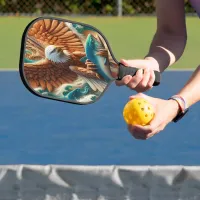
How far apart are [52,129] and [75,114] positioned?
379 mm

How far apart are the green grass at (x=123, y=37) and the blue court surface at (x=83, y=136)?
152cm

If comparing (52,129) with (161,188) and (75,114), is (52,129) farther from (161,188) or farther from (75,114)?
(161,188)

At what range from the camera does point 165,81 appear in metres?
Answer: 6.44

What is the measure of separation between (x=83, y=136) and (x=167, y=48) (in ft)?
9.13

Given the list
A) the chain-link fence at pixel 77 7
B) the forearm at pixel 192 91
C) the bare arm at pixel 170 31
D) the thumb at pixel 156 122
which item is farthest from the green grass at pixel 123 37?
the thumb at pixel 156 122

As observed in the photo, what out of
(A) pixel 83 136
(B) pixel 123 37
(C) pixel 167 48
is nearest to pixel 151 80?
(C) pixel 167 48

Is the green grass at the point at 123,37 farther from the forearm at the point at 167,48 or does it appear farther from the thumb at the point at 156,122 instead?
the thumb at the point at 156,122

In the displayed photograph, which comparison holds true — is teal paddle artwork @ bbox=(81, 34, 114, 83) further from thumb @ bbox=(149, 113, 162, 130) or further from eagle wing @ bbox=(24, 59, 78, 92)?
thumb @ bbox=(149, 113, 162, 130)

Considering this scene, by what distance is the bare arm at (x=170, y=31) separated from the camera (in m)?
2.27

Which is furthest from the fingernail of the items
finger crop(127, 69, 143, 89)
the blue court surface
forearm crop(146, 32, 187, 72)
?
the blue court surface

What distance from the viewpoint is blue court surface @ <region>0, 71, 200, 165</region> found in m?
4.58

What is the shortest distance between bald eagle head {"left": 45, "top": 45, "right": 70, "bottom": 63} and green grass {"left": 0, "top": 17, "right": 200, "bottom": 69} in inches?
197

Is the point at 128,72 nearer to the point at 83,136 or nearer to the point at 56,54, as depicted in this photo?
the point at 56,54

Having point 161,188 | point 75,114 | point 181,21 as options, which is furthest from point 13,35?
point 181,21
